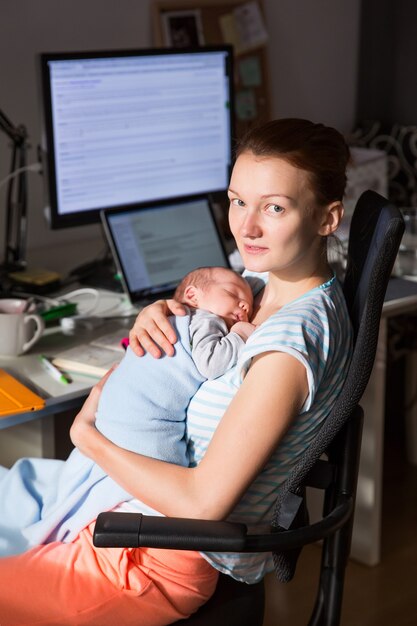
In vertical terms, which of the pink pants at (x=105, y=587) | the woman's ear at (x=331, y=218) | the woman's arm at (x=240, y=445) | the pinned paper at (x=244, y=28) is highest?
the woman's ear at (x=331, y=218)

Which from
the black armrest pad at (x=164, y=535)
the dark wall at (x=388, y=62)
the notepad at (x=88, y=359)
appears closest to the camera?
the black armrest pad at (x=164, y=535)

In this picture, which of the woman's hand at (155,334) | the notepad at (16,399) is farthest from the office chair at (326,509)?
the notepad at (16,399)

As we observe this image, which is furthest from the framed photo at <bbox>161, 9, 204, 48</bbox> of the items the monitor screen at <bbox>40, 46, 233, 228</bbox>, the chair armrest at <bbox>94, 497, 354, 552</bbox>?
the chair armrest at <bbox>94, 497, 354, 552</bbox>

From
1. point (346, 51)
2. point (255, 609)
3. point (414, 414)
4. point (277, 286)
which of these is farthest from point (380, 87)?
point (255, 609)

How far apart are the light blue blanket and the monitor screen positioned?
0.75 m

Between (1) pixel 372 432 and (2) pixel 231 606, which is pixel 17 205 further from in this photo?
(2) pixel 231 606

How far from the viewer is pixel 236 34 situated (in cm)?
284

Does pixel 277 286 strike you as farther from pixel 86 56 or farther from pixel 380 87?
pixel 380 87

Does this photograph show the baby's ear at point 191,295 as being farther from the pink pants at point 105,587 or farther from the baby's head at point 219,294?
the pink pants at point 105,587

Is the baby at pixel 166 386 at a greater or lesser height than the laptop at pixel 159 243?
greater

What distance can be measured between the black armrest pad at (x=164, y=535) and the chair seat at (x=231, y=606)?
22 cm

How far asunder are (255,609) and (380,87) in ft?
7.68

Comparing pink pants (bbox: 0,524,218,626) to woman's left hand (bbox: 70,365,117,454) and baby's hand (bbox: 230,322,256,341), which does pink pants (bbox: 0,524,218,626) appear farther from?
baby's hand (bbox: 230,322,256,341)

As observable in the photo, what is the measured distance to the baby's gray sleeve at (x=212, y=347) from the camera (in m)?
1.28
